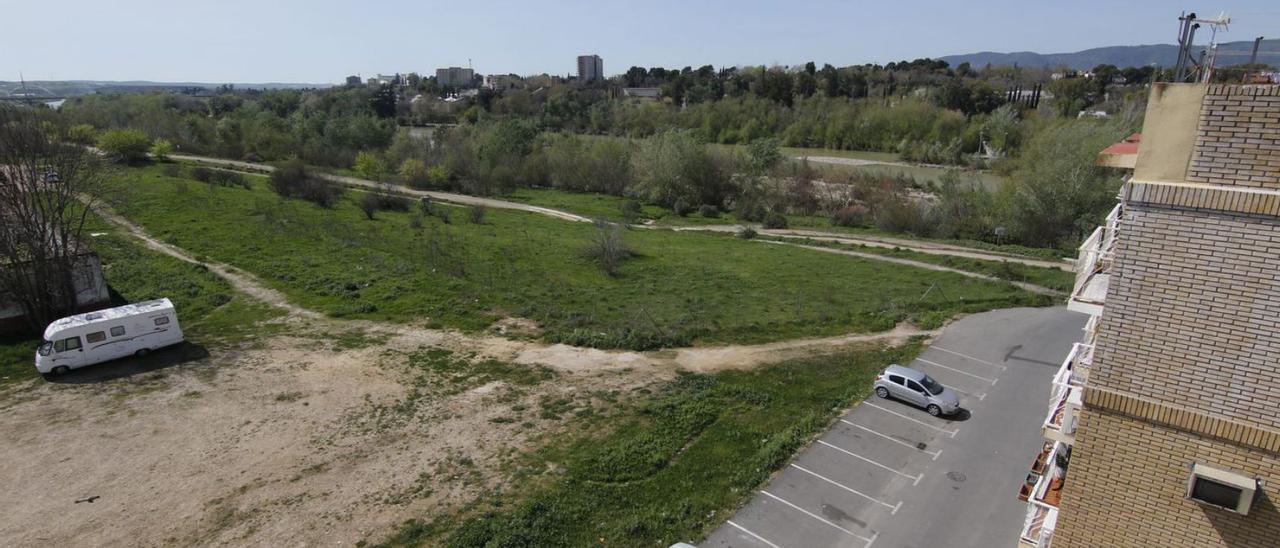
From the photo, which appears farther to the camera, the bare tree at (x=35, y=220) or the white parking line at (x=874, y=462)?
the bare tree at (x=35, y=220)

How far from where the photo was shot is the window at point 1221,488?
560cm

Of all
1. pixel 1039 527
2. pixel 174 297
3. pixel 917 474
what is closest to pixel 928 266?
pixel 917 474

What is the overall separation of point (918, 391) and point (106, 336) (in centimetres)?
2650

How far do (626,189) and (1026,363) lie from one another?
2052 inches

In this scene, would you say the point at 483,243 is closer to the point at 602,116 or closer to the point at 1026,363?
the point at 1026,363

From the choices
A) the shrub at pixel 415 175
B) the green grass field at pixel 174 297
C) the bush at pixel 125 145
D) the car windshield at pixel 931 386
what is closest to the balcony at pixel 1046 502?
the car windshield at pixel 931 386

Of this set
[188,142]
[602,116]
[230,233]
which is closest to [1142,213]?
[230,233]

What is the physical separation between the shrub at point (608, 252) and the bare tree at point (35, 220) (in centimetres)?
2299

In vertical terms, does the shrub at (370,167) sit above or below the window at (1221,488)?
below

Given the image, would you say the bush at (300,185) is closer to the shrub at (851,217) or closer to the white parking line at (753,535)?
the shrub at (851,217)

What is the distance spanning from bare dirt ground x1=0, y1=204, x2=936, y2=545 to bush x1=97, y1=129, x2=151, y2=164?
54.4 m

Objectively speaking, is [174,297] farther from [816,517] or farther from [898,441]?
[898,441]

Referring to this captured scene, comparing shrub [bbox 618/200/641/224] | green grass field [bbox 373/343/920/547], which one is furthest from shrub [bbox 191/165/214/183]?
green grass field [bbox 373/343/920/547]

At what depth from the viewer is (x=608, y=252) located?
120 ft
